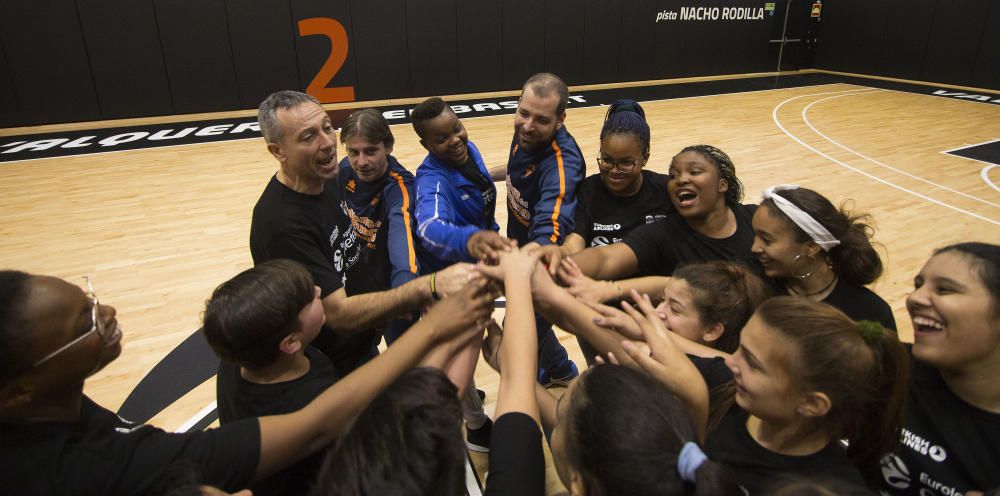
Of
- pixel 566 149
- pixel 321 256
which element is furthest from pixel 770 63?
pixel 321 256

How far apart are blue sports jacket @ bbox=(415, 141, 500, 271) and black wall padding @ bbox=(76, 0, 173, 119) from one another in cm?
980

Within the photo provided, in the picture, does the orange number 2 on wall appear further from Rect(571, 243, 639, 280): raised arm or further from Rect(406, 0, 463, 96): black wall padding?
Rect(571, 243, 639, 280): raised arm

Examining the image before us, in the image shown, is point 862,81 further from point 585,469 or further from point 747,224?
point 585,469

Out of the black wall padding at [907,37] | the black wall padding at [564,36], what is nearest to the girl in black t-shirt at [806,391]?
the black wall padding at [564,36]

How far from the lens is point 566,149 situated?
2771 millimetres

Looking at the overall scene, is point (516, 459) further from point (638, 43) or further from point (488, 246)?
point (638, 43)

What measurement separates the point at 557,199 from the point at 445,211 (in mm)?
518

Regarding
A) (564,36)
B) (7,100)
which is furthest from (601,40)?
(7,100)

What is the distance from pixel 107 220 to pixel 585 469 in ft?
21.7

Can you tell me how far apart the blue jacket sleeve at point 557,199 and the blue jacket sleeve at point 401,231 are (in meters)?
0.57

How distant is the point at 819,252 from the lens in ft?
6.81

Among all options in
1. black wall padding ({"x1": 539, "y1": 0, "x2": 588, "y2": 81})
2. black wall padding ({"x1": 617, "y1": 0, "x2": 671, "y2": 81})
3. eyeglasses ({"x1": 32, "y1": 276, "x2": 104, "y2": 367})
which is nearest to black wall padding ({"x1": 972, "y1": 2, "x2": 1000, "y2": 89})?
black wall padding ({"x1": 617, "y1": 0, "x2": 671, "y2": 81})

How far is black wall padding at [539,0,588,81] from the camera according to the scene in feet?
42.8

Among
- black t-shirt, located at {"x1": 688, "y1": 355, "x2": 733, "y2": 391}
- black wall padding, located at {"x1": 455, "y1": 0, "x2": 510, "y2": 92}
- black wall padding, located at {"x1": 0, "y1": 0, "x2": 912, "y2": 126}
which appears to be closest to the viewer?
black t-shirt, located at {"x1": 688, "y1": 355, "x2": 733, "y2": 391}
